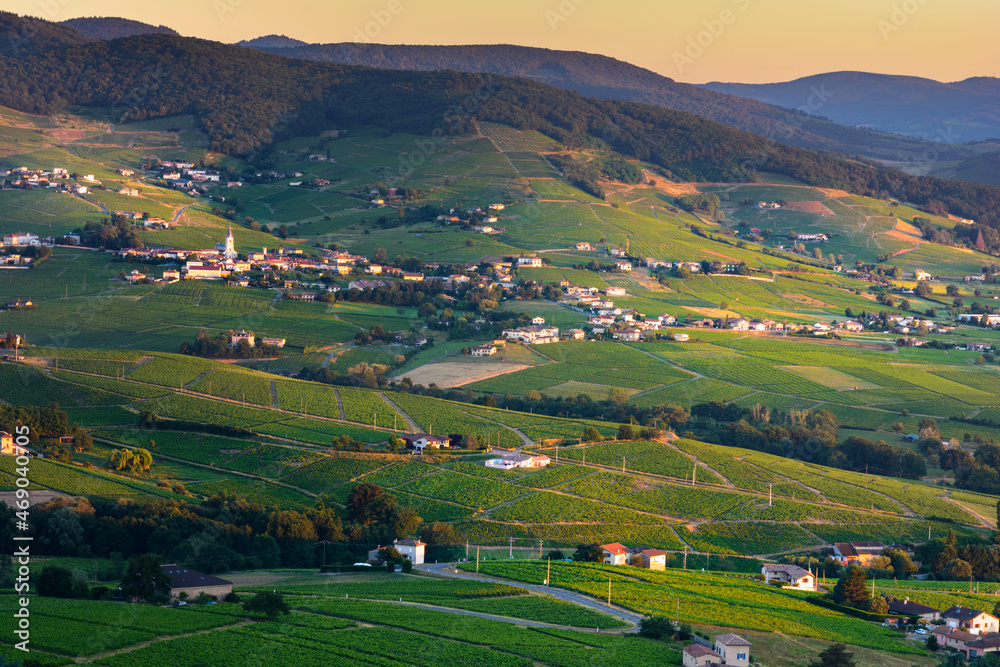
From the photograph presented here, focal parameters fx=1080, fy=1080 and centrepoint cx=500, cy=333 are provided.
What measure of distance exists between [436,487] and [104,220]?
226 ft

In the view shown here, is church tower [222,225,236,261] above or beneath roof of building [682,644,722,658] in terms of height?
above

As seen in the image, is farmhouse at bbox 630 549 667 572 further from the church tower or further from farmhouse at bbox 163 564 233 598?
the church tower

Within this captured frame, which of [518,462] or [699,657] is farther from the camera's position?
[518,462]

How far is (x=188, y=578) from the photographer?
3581 centimetres

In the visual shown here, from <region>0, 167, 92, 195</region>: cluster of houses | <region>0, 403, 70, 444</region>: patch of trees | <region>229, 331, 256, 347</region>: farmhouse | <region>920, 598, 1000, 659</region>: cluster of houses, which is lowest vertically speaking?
<region>920, 598, 1000, 659</region>: cluster of houses

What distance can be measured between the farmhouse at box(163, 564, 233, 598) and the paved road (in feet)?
28.5

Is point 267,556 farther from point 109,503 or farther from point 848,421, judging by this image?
point 848,421

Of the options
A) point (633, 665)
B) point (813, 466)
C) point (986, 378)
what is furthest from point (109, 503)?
point (986, 378)

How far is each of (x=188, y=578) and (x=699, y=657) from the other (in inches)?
662

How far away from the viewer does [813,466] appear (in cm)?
6309

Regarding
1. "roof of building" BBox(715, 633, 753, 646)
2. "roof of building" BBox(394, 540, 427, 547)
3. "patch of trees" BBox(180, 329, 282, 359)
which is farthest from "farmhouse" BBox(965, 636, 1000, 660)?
"patch of trees" BBox(180, 329, 282, 359)

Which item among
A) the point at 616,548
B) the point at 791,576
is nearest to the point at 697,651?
the point at 616,548

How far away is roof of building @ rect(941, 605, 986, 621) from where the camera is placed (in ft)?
124

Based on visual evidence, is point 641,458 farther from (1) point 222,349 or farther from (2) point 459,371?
(1) point 222,349
